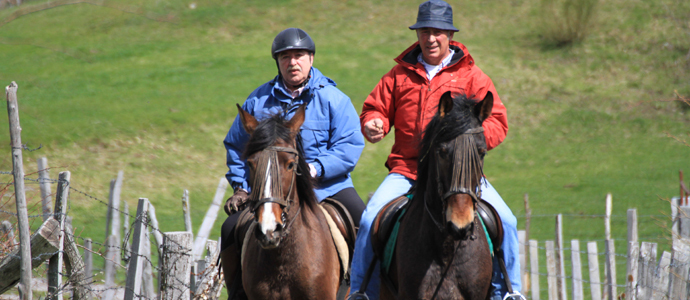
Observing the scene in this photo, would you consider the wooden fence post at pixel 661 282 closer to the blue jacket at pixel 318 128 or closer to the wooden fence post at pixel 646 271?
the wooden fence post at pixel 646 271

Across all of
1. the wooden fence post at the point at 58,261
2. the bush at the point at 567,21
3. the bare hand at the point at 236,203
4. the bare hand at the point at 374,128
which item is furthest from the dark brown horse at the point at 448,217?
the bush at the point at 567,21

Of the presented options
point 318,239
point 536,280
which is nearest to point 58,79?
point 536,280

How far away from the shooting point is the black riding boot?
15.0 feet

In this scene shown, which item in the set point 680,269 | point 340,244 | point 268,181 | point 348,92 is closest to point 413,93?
point 340,244

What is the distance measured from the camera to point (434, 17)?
441 centimetres

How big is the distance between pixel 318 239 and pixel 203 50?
28383 mm

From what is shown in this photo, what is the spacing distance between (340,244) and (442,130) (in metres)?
1.45

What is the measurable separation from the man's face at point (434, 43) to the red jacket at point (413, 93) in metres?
0.10

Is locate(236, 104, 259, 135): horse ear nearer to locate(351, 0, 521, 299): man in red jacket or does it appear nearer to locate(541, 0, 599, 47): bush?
locate(351, 0, 521, 299): man in red jacket

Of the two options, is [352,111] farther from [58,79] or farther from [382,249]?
[58,79]

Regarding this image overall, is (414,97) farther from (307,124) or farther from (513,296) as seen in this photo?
(513,296)

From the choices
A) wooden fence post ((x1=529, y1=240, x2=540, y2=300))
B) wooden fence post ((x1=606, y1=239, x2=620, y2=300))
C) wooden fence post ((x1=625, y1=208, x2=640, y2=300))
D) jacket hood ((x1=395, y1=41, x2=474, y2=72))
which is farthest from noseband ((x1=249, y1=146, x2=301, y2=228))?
wooden fence post ((x1=529, y1=240, x2=540, y2=300))

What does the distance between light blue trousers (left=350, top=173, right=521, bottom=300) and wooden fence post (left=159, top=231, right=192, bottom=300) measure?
1.93 meters

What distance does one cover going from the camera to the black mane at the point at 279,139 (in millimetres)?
3836
